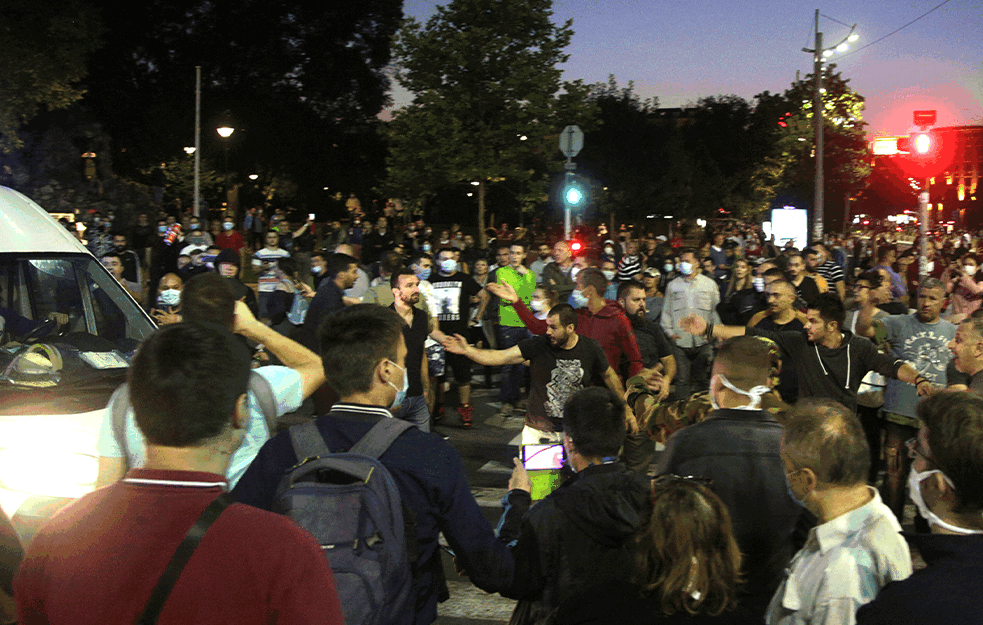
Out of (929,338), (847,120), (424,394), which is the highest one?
(847,120)

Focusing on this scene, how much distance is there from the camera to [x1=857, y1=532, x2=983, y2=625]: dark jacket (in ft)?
7.84

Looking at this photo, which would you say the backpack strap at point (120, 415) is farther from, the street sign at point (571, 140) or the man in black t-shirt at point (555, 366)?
the street sign at point (571, 140)

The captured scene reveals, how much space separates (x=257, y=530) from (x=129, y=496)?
27 centimetres

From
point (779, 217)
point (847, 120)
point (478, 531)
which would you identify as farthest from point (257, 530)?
point (847, 120)

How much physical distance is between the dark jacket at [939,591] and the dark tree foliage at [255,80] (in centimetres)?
3812

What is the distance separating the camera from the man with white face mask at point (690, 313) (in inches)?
424

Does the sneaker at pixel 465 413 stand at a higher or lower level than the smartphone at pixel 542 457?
lower

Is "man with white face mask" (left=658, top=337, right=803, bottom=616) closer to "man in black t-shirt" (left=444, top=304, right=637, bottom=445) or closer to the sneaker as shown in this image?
"man in black t-shirt" (left=444, top=304, right=637, bottom=445)

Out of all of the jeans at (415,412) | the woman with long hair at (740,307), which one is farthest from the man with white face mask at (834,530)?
the woman with long hair at (740,307)

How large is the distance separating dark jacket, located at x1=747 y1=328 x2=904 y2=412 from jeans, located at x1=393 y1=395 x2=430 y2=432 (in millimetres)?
2889

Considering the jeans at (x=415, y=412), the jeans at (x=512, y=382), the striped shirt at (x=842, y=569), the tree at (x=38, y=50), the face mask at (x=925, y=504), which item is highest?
the tree at (x=38, y=50)

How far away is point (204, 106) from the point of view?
3969cm

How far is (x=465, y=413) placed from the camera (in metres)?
11.0

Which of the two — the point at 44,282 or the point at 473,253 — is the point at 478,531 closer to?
the point at 44,282
